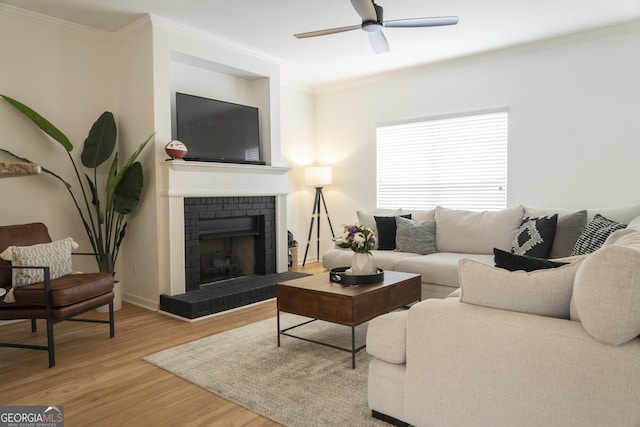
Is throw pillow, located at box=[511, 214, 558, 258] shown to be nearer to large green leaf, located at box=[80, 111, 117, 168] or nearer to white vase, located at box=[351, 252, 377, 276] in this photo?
white vase, located at box=[351, 252, 377, 276]

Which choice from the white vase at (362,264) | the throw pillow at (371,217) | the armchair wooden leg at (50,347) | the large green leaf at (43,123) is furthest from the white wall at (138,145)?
the throw pillow at (371,217)

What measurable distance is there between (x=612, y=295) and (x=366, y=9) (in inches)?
96.9

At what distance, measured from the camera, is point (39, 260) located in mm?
3123

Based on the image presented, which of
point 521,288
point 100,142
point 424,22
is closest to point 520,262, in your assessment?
point 521,288

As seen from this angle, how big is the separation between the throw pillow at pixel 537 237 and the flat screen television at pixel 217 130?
2972mm

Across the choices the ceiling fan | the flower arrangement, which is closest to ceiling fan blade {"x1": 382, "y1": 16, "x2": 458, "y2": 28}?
the ceiling fan

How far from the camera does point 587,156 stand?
4.51m

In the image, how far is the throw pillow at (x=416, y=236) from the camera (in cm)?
452

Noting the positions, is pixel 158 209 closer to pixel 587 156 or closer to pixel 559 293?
pixel 559 293

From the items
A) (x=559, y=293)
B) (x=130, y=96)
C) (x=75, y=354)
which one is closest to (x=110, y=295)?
(x=75, y=354)

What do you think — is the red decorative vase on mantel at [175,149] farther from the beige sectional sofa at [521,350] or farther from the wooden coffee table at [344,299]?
the beige sectional sofa at [521,350]

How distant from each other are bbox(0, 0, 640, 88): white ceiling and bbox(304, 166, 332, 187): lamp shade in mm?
1609

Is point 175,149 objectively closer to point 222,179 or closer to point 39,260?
point 222,179

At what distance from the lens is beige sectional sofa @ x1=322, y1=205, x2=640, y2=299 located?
3719 mm
